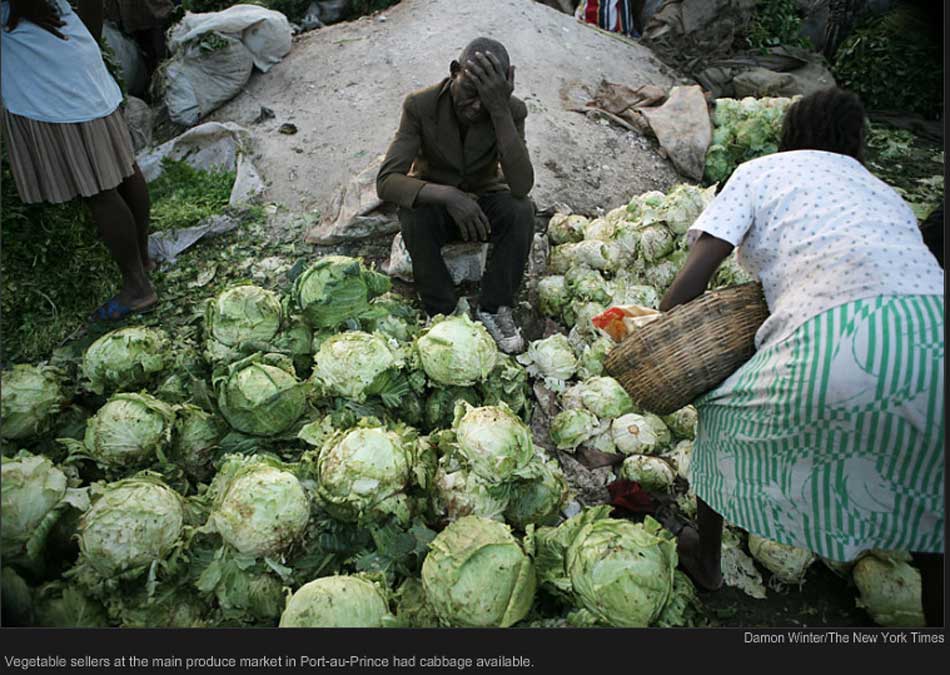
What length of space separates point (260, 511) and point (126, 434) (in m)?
0.67

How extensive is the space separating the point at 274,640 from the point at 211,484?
0.81 meters

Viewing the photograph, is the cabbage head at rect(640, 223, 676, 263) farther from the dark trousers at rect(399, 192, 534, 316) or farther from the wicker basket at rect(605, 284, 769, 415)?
the wicker basket at rect(605, 284, 769, 415)

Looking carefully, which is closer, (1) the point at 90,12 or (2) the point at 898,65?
(1) the point at 90,12

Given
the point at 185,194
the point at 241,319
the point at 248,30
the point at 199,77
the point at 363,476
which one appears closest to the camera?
the point at 363,476

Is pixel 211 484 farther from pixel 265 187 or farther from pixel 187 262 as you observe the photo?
pixel 265 187

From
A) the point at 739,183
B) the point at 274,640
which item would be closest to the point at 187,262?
the point at 274,640

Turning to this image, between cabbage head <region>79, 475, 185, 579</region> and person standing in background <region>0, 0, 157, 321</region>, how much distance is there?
1.73 metres

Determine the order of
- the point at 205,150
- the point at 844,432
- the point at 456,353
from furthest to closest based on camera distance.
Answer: the point at 205,150
the point at 456,353
the point at 844,432

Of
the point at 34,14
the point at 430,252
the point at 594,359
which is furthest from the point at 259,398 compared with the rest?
the point at 34,14

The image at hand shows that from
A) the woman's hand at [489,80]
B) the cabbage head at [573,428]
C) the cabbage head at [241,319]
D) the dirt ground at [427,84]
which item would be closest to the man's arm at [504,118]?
the woman's hand at [489,80]

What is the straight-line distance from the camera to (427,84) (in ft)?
19.0

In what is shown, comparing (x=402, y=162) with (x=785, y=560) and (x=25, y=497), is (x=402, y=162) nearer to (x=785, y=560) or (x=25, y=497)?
(x=25, y=497)

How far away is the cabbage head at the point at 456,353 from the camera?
2629mm

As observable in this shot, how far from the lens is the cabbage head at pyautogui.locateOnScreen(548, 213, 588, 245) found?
412 centimetres
